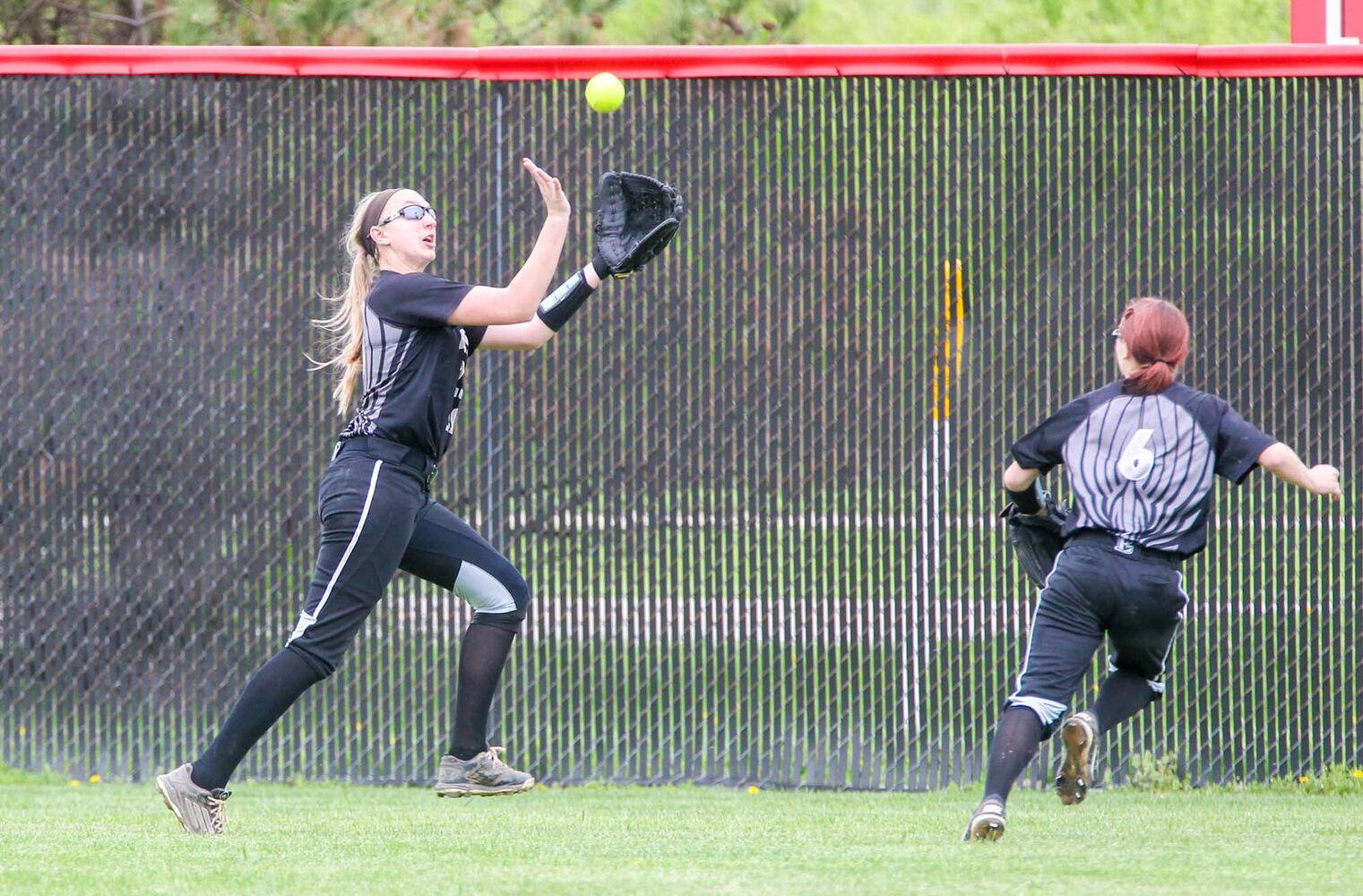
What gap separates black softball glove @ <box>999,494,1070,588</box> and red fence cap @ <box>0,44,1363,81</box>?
6.23 ft

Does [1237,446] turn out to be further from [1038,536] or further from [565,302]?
[565,302]

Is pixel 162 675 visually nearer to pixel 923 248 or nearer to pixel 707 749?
pixel 707 749

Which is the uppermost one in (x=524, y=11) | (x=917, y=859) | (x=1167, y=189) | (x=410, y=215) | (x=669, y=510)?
(x=524, y=11)

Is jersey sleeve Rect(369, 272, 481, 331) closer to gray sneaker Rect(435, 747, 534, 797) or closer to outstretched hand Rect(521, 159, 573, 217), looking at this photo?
outstretched hand Rect(521, 159, 573, 217)

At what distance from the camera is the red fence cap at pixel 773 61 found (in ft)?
19.2

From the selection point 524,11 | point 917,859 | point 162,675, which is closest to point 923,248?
point 917,859

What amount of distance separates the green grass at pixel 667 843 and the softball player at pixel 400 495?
22 cm

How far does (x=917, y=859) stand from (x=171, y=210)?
363 cm

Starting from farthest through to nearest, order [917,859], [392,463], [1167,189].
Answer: [1167,189], [392,463], [917,859]

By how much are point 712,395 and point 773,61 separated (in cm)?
123

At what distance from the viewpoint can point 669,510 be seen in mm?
5934

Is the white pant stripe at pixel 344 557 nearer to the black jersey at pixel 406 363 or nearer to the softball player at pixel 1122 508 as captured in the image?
the black jersey at pixel 406 363

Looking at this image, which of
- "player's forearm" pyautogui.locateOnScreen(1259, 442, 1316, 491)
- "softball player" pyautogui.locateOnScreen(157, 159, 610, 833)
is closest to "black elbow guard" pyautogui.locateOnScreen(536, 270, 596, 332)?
"softball player" pyautogui.locateOnScreen(157, 159, 610, 833)

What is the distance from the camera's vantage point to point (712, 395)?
594cm
